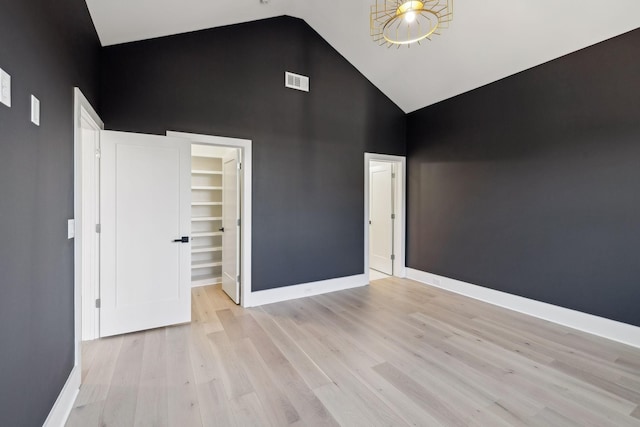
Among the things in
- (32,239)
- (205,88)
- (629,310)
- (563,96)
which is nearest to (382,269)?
(629,310)

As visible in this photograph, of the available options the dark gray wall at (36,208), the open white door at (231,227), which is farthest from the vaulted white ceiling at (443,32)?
the open white door at (231,227)

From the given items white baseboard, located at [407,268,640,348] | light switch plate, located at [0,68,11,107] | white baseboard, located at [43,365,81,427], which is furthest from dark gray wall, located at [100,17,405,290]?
light switch plate, located at [0,68,11,107]

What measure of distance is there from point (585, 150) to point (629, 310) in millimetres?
1647

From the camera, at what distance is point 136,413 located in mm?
1839

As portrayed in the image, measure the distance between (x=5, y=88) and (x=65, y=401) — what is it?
1878 millimetres

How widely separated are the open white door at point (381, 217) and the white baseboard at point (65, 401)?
4.42m

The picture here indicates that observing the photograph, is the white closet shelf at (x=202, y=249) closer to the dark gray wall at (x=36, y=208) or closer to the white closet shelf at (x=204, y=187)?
the white closet shelf at (x=204, y=187)

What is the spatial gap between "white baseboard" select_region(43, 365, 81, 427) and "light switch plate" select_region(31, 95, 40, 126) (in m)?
1.63

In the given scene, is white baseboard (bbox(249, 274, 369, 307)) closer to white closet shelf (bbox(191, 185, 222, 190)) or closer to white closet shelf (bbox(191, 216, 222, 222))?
white closet shelf (bbox(191, 216, 222, 222))

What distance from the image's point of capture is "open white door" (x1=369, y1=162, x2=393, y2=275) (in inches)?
206

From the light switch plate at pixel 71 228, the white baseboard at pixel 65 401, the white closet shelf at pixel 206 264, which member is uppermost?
the light switch plate at pixel 71 228

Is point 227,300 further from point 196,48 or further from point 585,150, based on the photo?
point 585,150

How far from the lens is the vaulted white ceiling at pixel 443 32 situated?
268 centimetres

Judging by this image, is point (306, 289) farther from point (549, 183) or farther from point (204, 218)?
point (549, 183)
